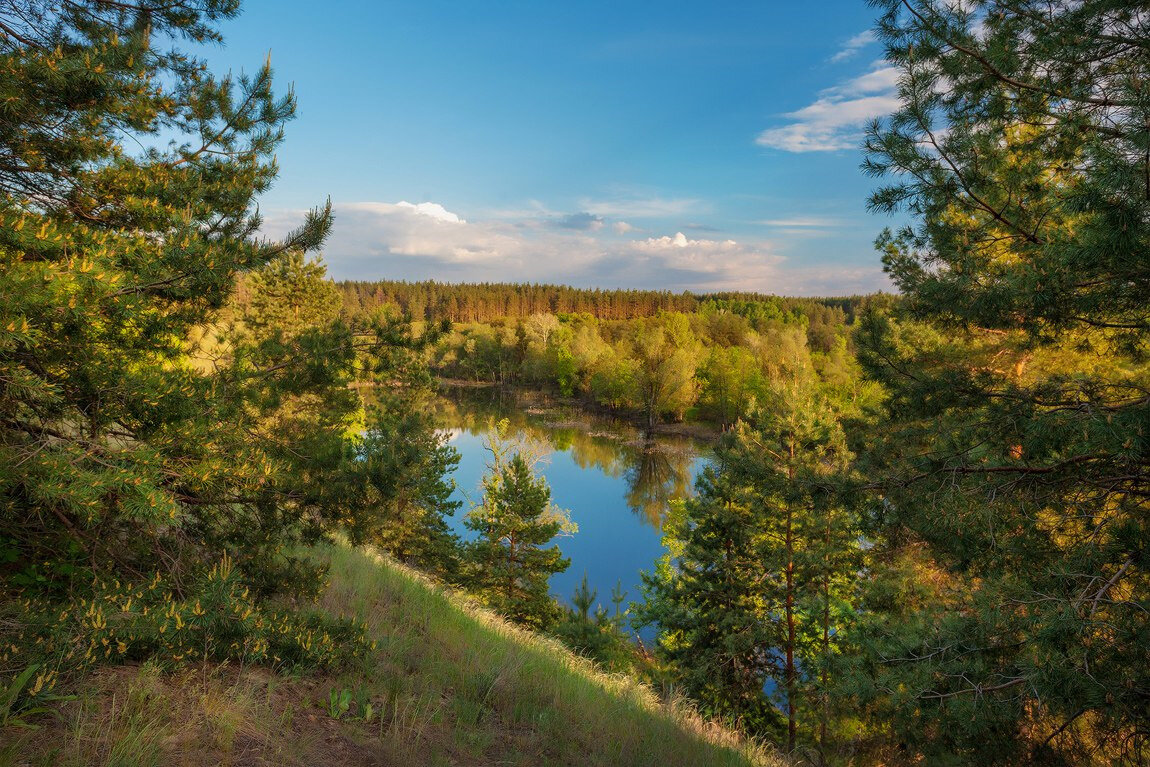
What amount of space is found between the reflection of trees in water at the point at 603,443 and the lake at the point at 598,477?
2.8 inches

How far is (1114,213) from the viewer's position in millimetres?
2938

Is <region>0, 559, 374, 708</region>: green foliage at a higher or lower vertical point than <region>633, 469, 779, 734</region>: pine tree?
higher

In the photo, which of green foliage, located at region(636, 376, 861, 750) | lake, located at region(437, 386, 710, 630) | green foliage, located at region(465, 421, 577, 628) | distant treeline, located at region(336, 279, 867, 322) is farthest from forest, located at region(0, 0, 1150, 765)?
distant treeline, located at region(336, 279, 867, 322)

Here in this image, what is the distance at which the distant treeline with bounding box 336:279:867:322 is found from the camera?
377 ft

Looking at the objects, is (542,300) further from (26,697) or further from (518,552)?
(26,697)

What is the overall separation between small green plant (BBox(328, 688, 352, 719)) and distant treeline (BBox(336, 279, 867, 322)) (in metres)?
108

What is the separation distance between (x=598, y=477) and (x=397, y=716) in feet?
109

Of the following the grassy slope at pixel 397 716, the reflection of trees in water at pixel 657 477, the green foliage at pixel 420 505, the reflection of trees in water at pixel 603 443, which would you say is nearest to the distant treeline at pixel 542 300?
the reflection of trees in water at pixel 603 443

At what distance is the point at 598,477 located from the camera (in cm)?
3694

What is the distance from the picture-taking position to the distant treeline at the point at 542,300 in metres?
115

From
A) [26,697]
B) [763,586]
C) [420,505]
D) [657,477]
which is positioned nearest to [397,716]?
[26,697]

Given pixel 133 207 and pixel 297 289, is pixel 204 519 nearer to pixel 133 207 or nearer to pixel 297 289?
pixel 133 207

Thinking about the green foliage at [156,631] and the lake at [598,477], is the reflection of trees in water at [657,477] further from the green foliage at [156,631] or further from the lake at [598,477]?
the green foliage at [156,631]

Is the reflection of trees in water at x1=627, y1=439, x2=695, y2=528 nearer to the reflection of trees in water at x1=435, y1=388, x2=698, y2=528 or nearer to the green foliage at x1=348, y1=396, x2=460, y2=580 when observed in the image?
the reflection of trees in water at x1=435, y1=388, x2=698, y2=528
